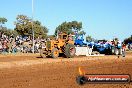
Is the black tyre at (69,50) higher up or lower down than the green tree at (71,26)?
lower down

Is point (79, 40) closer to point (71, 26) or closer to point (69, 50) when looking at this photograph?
point (69, 50)

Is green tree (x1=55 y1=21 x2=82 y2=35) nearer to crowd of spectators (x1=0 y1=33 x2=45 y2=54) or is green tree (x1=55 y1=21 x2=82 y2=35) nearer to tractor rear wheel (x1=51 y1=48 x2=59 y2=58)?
crowd of spectators (x1=0 y1=33 x2=45 y2=54)

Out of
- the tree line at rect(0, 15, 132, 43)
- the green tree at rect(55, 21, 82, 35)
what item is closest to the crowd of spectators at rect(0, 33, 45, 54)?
the tree line at rect(0, 15, 132, 43)

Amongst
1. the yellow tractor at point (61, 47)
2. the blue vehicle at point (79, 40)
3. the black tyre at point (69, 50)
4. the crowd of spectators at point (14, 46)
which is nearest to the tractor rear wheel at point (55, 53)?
the yellow tractor at point (61, 47)

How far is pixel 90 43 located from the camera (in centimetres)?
3541

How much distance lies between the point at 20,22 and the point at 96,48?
67.7ft

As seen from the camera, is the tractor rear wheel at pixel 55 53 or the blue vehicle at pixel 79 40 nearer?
the tractor rear wheel at pixel 55 53

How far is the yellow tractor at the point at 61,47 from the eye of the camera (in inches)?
1115

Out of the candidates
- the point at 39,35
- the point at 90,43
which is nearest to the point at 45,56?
the point at 90,43

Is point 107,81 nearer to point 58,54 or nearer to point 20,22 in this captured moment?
point 58,54

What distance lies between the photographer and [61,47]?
2898cm

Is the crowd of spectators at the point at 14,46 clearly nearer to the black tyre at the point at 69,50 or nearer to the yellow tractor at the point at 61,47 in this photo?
the yellow tractor at the point at 61,47

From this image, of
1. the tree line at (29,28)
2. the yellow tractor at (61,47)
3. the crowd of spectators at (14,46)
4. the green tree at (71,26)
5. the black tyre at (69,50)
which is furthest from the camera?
the green tree at (71,26)

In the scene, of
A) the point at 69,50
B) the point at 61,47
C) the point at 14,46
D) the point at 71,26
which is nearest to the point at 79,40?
the point at 61,47
